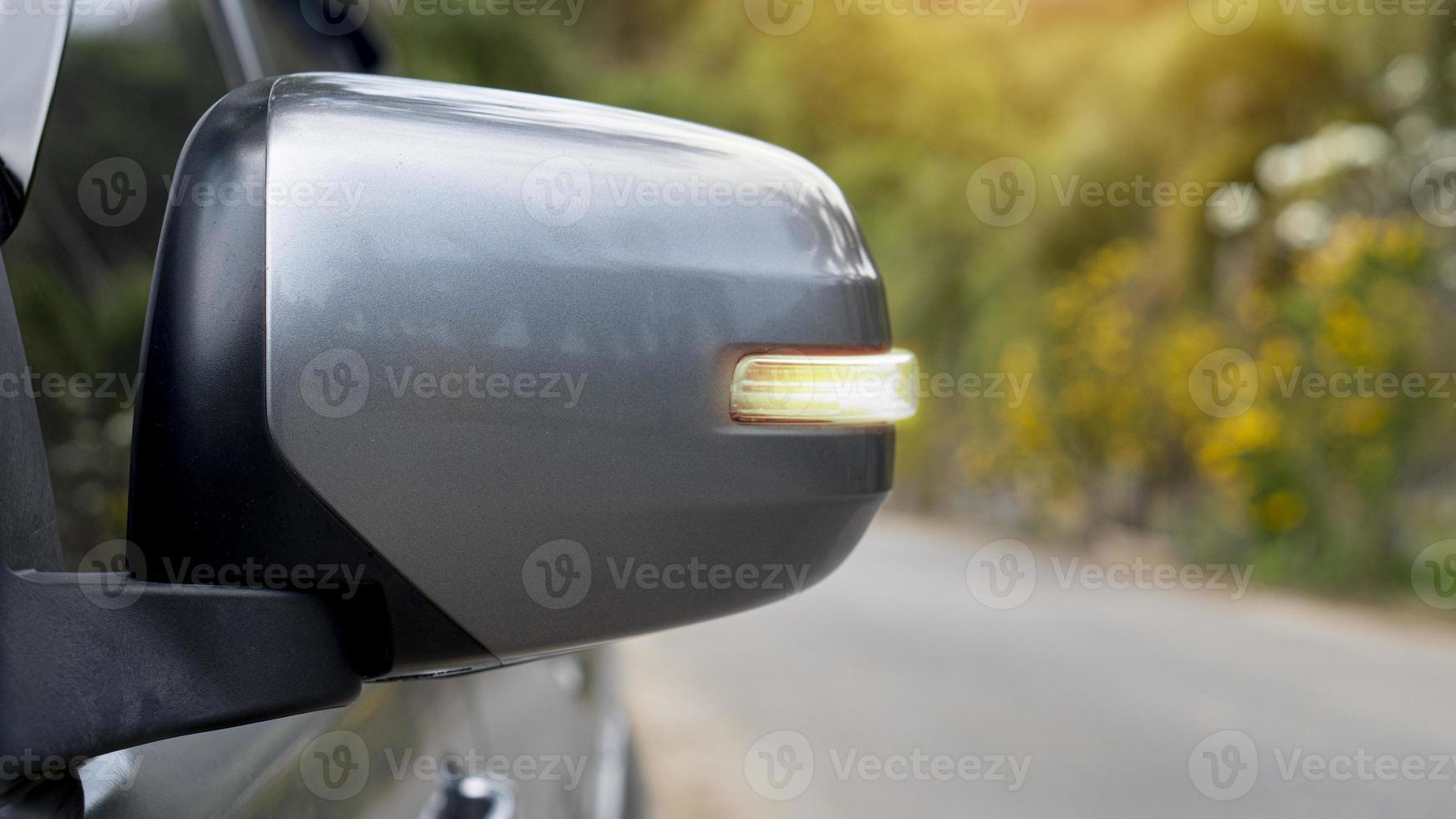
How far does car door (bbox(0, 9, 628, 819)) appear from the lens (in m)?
0.75

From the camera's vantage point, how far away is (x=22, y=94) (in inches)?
28.5

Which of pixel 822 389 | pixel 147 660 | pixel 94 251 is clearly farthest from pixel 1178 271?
pixel 147 660

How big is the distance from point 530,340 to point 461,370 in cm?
4

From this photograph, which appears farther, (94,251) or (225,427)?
(94,251)

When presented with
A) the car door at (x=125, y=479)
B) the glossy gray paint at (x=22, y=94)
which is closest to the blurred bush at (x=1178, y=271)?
the car door at (x=125, y=479)

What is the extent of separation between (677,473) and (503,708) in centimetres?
84

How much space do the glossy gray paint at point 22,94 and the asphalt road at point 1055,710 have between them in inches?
157

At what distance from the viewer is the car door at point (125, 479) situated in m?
0.75

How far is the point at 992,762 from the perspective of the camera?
496cm

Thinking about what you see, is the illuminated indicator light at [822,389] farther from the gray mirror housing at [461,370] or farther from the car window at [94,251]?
the car window at [94,251]

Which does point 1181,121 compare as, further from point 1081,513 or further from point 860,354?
point 860,354

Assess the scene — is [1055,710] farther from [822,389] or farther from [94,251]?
[822,389]

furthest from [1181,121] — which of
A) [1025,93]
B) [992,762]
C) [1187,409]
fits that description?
[1025,93]

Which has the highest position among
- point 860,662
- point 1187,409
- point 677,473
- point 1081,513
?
point 677,473
